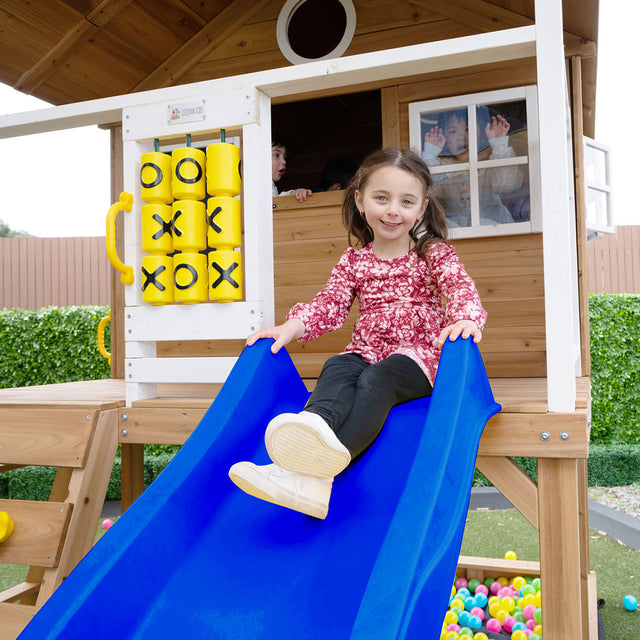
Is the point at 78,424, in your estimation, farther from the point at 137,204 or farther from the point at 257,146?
the point at 257,146

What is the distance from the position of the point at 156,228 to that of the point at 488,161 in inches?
77.6

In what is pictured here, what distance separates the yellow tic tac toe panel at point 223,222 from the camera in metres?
2.22

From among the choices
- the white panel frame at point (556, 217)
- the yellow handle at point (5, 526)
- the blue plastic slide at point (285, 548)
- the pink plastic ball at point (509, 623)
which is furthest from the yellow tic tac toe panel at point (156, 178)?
the pink plastic ball at point (509, 623)

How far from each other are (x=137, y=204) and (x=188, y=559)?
1.38 metres

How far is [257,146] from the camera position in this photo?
228cm

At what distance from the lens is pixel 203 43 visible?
3.96 m

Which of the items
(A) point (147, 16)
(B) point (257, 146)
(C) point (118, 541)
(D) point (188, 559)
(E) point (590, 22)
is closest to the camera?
(C) point (118, 541)

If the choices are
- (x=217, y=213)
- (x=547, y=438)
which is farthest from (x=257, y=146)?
(x=547, y=438)

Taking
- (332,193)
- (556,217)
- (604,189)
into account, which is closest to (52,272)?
(332,193)

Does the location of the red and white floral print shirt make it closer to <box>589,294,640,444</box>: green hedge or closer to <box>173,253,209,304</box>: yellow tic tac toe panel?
<box>173,253,209,304</box>: yellow tic tac toe panel

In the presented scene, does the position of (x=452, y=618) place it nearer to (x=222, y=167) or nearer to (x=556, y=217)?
(x=556, y=217)

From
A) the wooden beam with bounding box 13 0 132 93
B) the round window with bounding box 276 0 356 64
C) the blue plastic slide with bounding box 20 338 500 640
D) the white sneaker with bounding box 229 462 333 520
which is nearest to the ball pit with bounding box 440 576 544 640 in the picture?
the blue plastic slide with bounding box 20 338 500 640

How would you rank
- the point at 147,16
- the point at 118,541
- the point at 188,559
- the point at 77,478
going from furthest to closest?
Result: the point at 147,16 < the point at 77,478 < the point at 188,559 < the point at 118,541

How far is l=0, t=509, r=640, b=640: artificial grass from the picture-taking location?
11.3 feet
